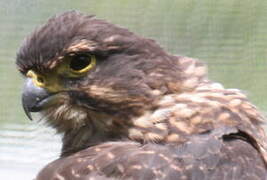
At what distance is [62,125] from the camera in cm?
210

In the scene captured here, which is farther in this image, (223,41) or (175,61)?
(223,41)

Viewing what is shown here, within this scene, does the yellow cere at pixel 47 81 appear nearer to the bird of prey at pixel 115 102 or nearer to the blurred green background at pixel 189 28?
the bird of prey at pixel 115 102

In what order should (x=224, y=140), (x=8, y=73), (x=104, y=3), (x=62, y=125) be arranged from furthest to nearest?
1. (x=8, y=73)
2. (x=104, y=3)
3. (x=62, y=125)
4. (x=224, y=140)

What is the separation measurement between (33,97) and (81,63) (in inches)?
5.6

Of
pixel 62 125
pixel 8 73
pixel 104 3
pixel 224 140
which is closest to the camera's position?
pixel 224 140

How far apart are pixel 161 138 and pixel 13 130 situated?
0.98 m

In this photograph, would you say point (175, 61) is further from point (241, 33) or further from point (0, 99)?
point (0, 99)

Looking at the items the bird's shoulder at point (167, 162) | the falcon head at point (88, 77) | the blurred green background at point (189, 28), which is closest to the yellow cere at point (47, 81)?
the falcon head at point (88, 77)

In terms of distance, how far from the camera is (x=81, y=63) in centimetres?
202

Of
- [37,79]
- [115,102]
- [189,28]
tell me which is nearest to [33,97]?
[37,79]

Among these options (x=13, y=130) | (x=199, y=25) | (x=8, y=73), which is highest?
(x=199, y=25)

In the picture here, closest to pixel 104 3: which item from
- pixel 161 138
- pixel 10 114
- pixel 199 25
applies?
pixel 199 25

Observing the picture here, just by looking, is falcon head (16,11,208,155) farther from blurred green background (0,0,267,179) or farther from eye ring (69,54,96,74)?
blurred green background (0,0,267,179)

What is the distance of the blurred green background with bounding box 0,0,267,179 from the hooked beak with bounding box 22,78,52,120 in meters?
0.53
